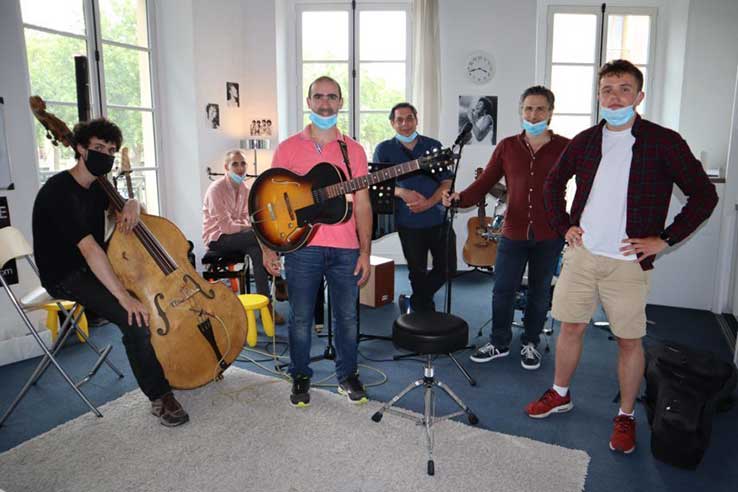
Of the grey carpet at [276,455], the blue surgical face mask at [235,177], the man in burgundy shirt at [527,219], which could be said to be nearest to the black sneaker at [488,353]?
the man in burgundy shirt at [527,219]

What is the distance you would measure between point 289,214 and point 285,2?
4234 mm

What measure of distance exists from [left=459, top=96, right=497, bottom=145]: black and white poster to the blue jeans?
3.48 meters

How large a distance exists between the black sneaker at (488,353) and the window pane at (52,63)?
3669 mm

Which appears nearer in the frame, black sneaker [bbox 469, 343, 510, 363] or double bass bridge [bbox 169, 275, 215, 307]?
double bass bridge [bbox 169, 275, 215, 307]

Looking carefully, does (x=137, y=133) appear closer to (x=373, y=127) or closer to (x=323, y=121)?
(x=373, y=127)

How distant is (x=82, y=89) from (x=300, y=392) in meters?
2.39

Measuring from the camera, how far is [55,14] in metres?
4.14

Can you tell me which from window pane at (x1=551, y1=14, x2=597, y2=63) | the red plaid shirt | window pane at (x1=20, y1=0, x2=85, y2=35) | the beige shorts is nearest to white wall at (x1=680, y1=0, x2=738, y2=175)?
window pane at (x1=551, y1=14, x2=597, y2=63)

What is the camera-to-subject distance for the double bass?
2527 millimetres

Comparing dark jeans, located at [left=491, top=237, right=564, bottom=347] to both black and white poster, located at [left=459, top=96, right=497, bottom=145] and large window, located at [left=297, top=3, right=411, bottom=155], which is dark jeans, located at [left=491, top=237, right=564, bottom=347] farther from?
large window, located at [left=297, top=3, right=411, bottom=155]

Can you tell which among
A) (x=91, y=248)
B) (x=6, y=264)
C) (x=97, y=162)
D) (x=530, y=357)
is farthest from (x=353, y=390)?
(x=6, y=264)

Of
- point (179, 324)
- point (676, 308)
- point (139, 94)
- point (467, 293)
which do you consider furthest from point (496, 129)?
point (179, 324)

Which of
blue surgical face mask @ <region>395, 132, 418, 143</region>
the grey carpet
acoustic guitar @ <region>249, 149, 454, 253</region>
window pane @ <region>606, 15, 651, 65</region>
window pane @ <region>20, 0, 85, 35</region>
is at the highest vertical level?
window pane @ <region>606, 15, 651, 65</region>

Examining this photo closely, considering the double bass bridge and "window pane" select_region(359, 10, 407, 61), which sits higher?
"window pane" select_region(359, 10, 407, 61)
